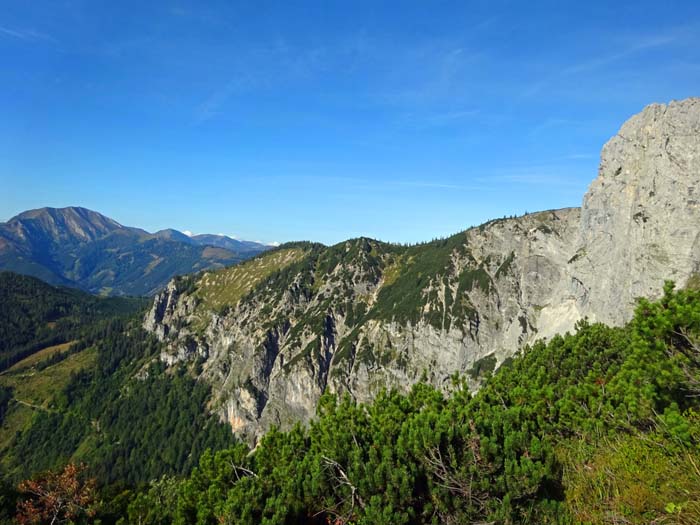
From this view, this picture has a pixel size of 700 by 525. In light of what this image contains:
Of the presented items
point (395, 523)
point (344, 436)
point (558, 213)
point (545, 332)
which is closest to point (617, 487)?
point (395, 523)

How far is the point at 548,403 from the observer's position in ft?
79.4

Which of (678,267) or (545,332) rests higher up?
(678,267)

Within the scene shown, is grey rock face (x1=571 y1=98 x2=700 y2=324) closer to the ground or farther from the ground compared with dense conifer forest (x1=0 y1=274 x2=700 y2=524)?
farther from the ground

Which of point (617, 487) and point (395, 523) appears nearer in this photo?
point (617, 487)

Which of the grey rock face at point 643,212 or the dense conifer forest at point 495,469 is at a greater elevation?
the grey rock face at point 643,212

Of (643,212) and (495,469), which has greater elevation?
(643,212)

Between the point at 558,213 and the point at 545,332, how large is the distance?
2766 inches

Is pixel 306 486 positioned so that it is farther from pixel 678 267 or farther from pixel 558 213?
pixel 558 213

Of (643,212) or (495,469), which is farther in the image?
(643,212)

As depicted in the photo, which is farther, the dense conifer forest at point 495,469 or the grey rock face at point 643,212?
the grey rock face at point 643,212

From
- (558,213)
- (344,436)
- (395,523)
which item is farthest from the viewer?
(558,213)

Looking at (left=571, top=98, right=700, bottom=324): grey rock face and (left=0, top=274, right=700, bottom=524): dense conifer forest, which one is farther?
(left=571, top=98, right=700, bottom=324): grey rock face

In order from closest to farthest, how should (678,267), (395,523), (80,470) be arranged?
(395,523) < (80,470) < (678,267)

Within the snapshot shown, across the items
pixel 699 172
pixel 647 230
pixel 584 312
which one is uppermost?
pixel 699 172
